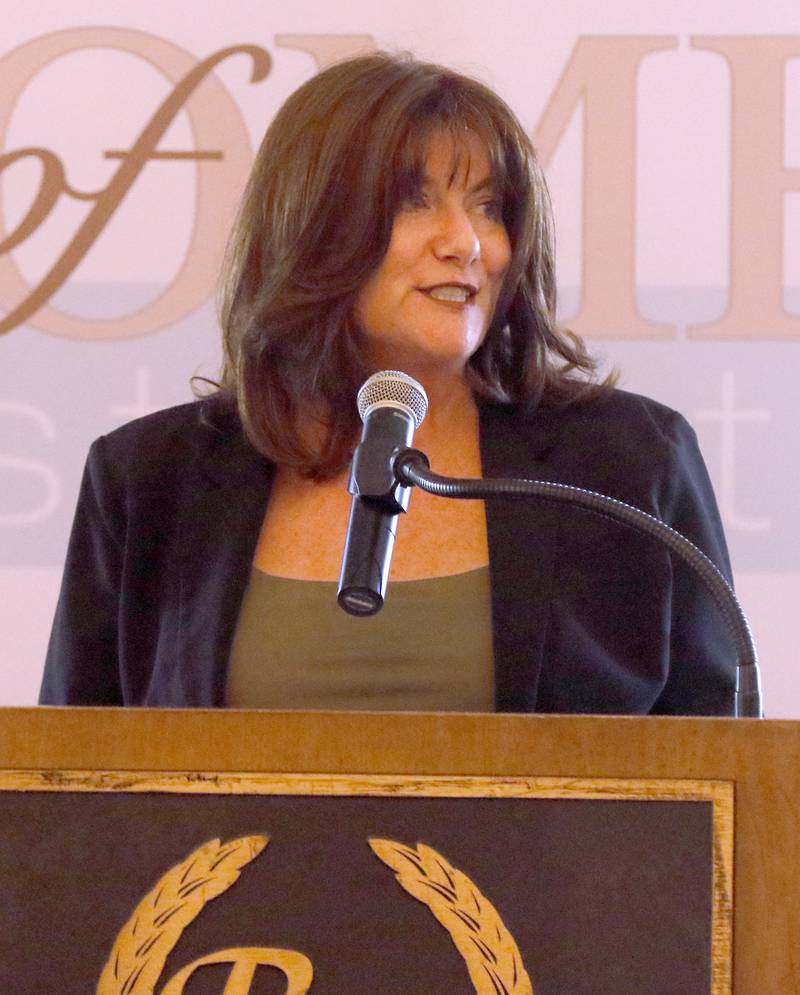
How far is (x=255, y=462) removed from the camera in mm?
1706

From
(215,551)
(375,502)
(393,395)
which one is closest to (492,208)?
(215,551)

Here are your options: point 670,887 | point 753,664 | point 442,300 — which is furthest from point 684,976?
point 442,300

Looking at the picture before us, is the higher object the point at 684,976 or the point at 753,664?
the point at 753,664

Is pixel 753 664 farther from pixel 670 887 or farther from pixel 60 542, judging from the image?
pixel 60 542

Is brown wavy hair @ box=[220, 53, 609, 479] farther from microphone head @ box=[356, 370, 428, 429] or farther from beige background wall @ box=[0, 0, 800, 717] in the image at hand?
beige background wall @ box=[0, 0, 800, 717]

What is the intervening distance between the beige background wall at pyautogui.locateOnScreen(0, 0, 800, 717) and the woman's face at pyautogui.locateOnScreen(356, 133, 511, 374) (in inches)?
31.7

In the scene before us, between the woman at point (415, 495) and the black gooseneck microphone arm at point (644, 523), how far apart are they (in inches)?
17.4

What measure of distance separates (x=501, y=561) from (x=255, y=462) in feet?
1.04

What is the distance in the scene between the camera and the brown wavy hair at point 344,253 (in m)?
1.60

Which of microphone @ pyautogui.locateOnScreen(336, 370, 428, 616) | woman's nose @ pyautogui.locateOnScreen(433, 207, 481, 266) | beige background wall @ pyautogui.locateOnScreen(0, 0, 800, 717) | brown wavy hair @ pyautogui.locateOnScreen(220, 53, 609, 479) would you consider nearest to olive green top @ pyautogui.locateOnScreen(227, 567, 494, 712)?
brown wavy hair @ pyautogui.locateOnScreen(220, 53, 609, 479)

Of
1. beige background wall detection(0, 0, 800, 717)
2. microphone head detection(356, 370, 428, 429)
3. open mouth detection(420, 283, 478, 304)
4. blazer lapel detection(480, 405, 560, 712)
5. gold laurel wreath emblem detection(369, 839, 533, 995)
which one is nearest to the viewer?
gold laurel wreath emblem detection(369, 839, 533, 995)

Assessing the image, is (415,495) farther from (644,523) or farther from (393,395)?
(644,523)

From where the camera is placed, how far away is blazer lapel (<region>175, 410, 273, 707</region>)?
153 centimetres

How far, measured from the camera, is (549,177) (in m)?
2.47
